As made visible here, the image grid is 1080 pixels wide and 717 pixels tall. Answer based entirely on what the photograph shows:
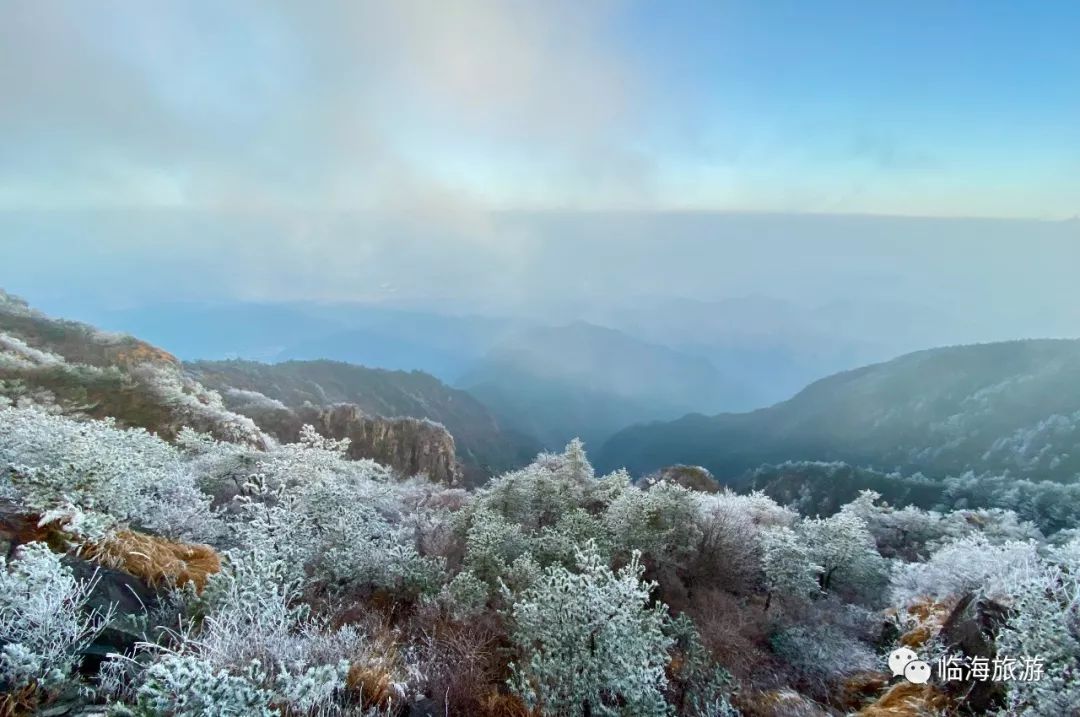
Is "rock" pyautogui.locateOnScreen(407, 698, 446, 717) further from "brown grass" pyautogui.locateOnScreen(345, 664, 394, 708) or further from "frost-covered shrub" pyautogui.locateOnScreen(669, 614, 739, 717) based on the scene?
"frost-covered shrub" pyautogui.locateOnScreen(669, 614, 739, 717)

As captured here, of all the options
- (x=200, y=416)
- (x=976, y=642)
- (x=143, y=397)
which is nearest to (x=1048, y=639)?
(x=976, y=642)

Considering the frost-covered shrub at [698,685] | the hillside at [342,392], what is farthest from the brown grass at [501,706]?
the hillside at [342,392]

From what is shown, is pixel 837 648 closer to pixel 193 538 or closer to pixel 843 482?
pixel 193 538

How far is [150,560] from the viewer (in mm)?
8484

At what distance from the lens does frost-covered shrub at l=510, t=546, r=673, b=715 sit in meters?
7.39

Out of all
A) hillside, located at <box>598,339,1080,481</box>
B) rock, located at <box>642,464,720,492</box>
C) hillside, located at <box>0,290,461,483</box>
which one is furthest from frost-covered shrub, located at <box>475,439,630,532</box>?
hillside, located at <box>598,339,1080,481</box>

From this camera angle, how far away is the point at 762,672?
1341 cm

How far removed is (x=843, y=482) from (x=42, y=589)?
121 metres

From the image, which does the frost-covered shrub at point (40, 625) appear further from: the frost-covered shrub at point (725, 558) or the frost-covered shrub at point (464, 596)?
the frost-covered shrub at point (725, 558)

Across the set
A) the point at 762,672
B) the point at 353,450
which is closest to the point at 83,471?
the point at 762,672

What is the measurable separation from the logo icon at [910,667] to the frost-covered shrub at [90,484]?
14.3 meters

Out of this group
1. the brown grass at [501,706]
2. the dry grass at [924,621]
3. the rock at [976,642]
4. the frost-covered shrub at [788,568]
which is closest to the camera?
the brown grass at [501,706]

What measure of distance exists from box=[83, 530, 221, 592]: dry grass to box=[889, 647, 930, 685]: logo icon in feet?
40.5

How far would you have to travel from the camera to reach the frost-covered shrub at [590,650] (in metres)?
7.39
